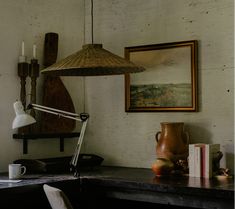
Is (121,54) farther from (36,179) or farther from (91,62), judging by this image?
(36,179)

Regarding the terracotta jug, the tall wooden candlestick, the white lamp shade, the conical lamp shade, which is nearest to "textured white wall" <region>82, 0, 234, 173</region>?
the terracotta jug

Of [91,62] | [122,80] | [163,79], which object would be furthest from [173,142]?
[91,62]

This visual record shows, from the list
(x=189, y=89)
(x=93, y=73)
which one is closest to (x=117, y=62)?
(x=93, y=73)

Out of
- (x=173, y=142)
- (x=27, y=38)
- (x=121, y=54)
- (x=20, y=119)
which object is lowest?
(x=173, y=142)

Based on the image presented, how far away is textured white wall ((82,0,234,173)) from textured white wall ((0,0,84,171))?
0.64 ft

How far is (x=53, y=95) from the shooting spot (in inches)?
166

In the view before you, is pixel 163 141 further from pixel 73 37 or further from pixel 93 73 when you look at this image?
pixel 73 37

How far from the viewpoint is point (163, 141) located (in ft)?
12.8

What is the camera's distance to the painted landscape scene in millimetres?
3963

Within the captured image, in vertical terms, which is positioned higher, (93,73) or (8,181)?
(93,73)

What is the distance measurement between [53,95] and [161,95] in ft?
2.99

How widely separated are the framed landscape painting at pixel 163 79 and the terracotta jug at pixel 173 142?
0.20 meters

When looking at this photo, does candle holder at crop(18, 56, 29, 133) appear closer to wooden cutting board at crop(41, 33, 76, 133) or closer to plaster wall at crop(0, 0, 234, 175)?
plaster wall at crop(0, 0, 234, 175)

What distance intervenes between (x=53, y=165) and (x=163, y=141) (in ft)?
2.85
